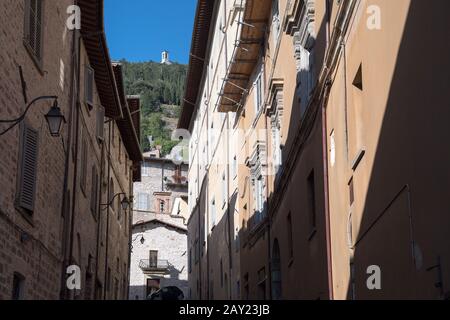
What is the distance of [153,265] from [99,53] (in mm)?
37166

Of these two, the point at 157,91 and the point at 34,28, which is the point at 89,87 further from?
the point at 157,91

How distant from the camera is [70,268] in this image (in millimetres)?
19688

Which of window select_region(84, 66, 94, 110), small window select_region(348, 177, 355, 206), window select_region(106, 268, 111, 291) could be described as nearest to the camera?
small window select_region(348, 177, 355, 206)

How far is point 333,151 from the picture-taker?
1488 centimetres

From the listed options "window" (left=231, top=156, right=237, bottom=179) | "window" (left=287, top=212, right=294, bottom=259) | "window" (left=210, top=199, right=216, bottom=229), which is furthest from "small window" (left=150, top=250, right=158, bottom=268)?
"window" (left=287, top=212, right=294, bottom=259)

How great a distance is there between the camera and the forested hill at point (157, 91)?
14975cm

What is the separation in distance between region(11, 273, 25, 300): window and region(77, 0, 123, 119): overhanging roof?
9.04m

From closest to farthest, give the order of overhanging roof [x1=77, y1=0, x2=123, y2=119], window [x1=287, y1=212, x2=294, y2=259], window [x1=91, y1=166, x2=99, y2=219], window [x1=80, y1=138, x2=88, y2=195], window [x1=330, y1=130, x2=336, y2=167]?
window [x1=330, y1=130, x2=336, y2=167], window [x1=287, y1=212, x2=294, y2=259], overhanging roof [x1=77, y1=0, x2=123, y2=119], window [x1=80, y1=138, x2=88, y2=195], window [x1=91, y1=166, x2=99, y2=219]

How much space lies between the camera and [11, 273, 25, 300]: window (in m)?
14.4

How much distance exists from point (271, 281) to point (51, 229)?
729 cm

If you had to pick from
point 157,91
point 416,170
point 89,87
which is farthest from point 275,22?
point 157,91

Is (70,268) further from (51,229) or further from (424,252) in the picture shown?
(424,252)

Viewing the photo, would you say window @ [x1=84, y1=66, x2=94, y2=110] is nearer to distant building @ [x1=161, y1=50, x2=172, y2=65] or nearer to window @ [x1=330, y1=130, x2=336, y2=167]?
window @ [x1=330, y1=130, x2=336, y2=167]
